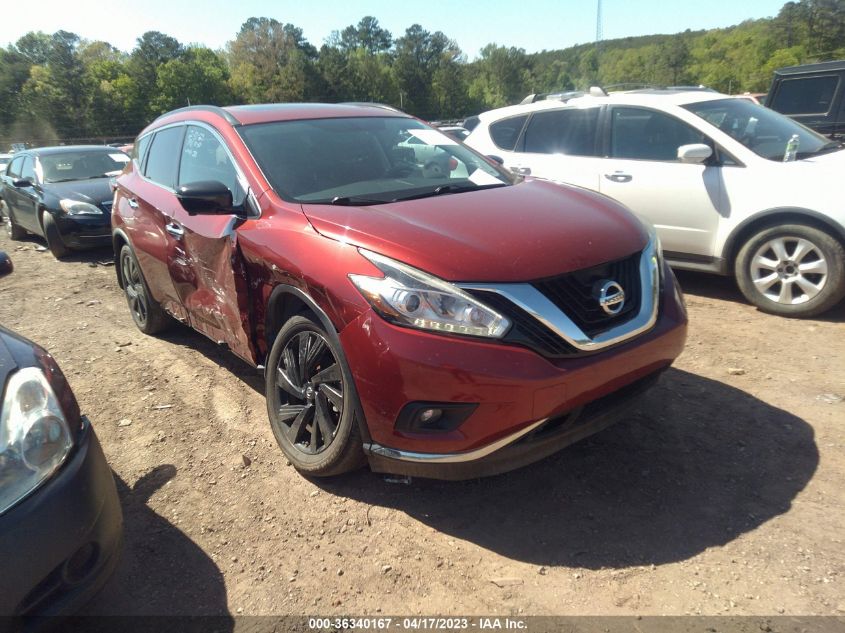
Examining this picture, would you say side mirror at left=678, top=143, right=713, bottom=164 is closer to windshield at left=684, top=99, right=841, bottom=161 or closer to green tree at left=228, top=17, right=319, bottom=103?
windshield at left=684, top=99, right=841, bottom=161

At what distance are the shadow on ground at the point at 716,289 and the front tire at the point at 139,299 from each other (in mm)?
4506

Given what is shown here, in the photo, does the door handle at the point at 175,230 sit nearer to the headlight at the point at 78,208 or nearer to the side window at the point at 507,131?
the side window at the point at 507,131

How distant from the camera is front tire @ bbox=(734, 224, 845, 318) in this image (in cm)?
439

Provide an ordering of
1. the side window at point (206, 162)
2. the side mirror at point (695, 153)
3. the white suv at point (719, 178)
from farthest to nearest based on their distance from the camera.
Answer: the side mirror at point (695, 153) < the white suv at point (719, 178) < the side window at point (206, 162)

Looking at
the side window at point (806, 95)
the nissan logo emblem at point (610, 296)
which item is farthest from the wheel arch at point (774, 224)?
the side window at point (806, 95)

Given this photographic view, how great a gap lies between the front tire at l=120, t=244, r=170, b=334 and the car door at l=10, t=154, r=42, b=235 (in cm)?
509

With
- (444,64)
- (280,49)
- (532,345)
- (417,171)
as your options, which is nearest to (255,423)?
(417,171)

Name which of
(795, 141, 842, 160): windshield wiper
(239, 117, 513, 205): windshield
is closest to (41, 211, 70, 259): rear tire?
(239, 117, 513, 205): windshield

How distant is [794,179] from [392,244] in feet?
12.1

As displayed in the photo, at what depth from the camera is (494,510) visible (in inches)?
104

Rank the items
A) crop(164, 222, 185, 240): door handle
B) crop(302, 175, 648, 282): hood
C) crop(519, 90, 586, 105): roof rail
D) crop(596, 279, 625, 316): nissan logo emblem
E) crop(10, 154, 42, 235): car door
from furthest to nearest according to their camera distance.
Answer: crop(10, 154, 42, 235): car door
crop(519, 90, 586, 105): roof rail
crop(164, 222, 185, 240): door handle
crop(596, 279, 625, 316): nissan logo emblem
crop(302, 175, 648, 282): hood

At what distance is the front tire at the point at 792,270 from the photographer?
14.4 feet

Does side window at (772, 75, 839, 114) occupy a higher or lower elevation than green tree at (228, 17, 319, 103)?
lower

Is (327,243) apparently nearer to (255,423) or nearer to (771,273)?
(255,423)
